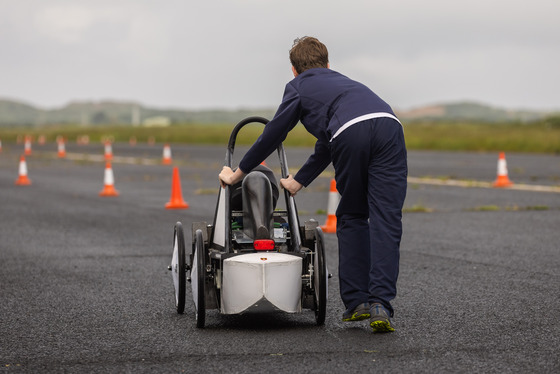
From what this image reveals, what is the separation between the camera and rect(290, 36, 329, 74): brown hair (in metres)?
5.78

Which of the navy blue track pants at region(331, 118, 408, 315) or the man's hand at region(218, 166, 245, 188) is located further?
the man's hand at region(218, 166, 245, 188)

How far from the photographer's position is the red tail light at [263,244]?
5.61 meters

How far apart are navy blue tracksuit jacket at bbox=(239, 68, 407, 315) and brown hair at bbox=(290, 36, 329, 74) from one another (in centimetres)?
7

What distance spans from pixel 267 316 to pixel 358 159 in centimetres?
142

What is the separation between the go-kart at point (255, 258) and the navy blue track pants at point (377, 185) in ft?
1.04

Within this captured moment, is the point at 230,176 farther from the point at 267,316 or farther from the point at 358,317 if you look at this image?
the point at 358,317

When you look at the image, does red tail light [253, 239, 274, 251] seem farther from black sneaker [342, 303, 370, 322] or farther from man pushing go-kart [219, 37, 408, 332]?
black sneaker [342, 303, 370, 322]

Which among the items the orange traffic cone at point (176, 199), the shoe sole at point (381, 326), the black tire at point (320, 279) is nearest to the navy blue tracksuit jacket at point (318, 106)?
the black tire at point (320, 279)

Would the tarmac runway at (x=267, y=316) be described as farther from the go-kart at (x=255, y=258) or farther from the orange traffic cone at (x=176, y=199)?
the orange traffic cone at (x=176, y=199)

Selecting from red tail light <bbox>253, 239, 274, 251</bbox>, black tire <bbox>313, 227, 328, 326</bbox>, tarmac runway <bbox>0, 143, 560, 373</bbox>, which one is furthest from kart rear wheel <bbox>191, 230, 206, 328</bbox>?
black tire <bbox>313, 227, 328, 326</bbox>

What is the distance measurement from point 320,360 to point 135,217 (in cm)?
899

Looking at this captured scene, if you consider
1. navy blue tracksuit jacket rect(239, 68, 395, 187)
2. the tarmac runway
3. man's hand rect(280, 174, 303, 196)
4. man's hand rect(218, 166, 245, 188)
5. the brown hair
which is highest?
the brown hair

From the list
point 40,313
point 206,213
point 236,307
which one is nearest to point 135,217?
point 206,213

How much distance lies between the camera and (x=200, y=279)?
5598mm
